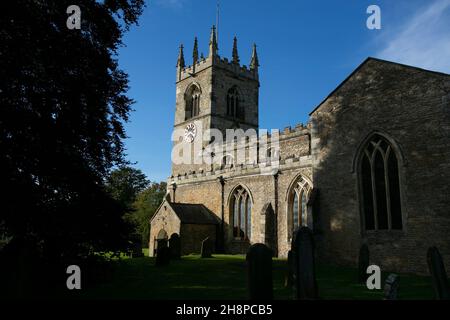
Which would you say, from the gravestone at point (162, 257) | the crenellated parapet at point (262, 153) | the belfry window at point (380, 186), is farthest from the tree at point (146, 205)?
the belfry window at point (380, 186)

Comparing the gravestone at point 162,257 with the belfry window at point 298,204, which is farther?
the belfry window at point 298,204

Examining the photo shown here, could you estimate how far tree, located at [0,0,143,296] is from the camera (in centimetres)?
848

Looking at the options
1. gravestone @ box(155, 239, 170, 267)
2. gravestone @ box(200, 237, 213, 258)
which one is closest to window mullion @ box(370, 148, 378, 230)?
gravestone @ box(155, 239, 170, 267)

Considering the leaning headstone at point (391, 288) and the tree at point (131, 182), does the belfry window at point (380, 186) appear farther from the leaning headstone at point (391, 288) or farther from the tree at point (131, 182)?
the tree at point (131, 182)

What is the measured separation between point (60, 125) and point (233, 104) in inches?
1278

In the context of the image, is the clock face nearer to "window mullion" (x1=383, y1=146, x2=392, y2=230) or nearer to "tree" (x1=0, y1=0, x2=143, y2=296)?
"window mullion" (x1=383, y1=146, x2=392, y2=230)

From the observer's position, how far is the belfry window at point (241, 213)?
24708mm

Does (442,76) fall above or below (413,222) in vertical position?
above

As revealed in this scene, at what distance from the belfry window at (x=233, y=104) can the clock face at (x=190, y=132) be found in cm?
420

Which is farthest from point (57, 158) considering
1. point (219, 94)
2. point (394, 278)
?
point (219, 94)

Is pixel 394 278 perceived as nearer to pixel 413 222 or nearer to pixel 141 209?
pixel 413 222

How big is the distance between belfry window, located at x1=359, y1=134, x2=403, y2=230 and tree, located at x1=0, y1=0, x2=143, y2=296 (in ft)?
29.8

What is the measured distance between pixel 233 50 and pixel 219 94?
621 cm

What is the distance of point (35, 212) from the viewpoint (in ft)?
28.0
